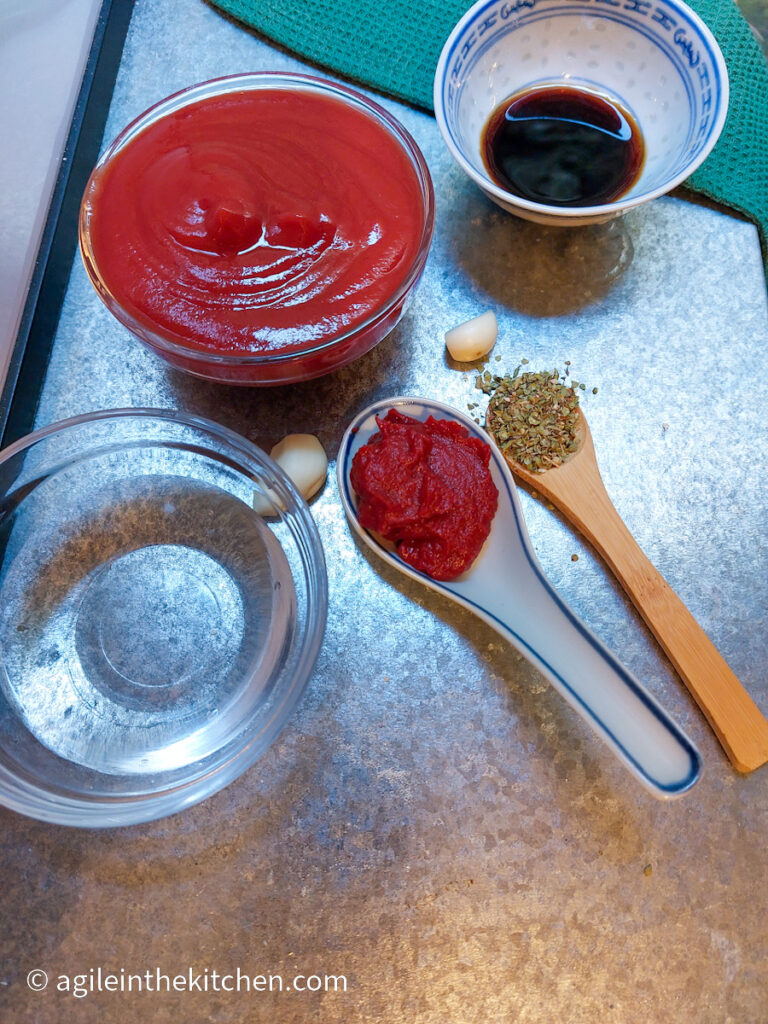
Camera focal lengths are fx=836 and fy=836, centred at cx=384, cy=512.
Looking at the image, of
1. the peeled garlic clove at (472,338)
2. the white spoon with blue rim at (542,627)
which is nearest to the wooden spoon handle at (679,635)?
the white spoon with blue rim at (542,627)

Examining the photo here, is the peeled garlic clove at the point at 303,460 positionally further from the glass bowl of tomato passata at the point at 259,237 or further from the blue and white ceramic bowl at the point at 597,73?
the blue and white ceramic bowl at the point at 597,73

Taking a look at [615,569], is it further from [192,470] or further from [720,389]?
[192,470]

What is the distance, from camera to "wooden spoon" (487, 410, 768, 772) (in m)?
1.36

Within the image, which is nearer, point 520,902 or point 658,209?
point 520,902

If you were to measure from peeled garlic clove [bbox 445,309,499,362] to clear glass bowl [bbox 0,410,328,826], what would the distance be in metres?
0.40

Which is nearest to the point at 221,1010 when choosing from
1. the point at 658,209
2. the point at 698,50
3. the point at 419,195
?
the point at 419,195

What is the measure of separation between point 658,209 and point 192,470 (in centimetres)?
102

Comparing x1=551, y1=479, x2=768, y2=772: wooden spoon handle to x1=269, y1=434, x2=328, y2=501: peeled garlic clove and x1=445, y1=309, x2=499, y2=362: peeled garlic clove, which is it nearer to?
x1=445, y1=309, x2=499, y2=362: peeled garlic clove

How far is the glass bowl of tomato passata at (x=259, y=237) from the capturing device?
1279mm

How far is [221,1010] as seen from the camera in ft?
4.19

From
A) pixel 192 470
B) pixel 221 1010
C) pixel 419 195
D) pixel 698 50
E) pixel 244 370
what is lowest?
pixel 221 1010

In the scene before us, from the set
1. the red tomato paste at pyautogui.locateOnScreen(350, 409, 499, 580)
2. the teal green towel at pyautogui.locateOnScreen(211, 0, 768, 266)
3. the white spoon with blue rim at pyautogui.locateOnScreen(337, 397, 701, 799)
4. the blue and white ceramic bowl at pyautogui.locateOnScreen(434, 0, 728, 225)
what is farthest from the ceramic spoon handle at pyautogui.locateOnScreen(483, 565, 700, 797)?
the teal green towel at pyautogui.locateOnScreen(211, 0, 768, 266)

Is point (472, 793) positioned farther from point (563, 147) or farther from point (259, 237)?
point (563, 147)

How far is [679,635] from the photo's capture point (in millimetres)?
1394
